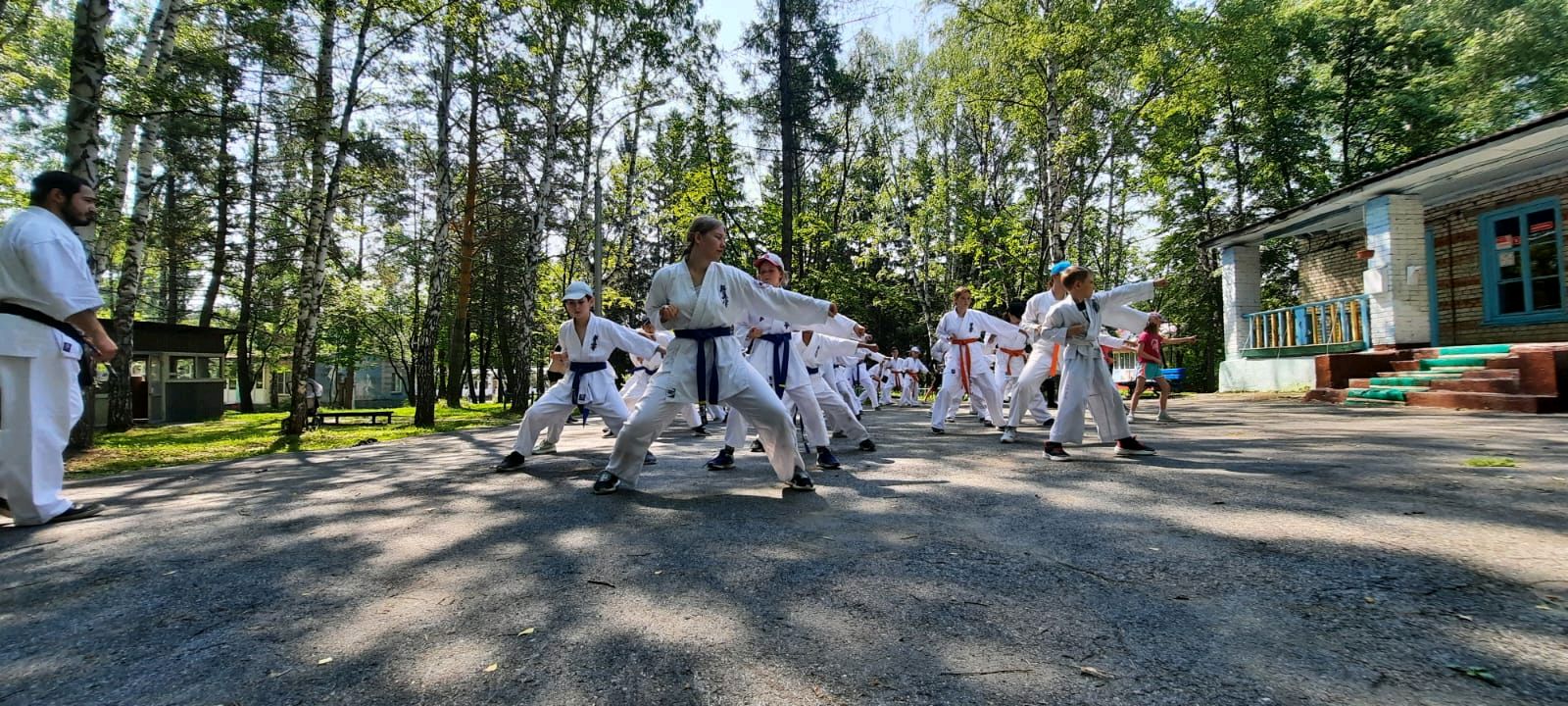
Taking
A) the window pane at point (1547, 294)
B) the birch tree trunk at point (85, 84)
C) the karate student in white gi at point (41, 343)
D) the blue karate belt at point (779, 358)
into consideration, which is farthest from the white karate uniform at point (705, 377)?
the window pane at point (1547, 294)

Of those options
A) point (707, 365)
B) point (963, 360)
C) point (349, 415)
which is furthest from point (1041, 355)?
point (349, 415)

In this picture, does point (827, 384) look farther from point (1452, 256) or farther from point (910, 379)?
point (910, 379)

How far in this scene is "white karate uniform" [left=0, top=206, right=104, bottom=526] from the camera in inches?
159

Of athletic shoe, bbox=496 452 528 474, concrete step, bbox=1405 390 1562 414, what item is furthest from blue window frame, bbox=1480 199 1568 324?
athletic shoe, bbox=496 452 528 474

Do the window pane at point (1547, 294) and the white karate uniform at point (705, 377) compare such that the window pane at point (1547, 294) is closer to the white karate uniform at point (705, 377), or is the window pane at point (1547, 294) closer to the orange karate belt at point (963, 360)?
the orange karate belt at point (963, 360)

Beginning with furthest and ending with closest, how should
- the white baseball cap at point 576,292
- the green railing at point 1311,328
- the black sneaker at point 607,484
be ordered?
the green railing at point 1311,328
the white baseball cap at point 576,292
the black sneaker at point 607,484

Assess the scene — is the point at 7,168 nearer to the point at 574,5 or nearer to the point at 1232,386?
the point at 574,5

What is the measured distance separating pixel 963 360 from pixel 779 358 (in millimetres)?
3979

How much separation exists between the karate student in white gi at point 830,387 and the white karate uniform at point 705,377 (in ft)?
6.33

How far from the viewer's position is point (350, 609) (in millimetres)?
2541

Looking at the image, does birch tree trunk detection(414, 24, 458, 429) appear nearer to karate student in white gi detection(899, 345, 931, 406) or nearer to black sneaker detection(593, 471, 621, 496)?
black sneaker detection(593, 471, 621, 496)

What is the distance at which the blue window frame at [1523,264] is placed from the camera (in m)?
11.6

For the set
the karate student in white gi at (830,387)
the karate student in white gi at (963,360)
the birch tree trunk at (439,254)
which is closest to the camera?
the karate student in white gi at (830,387)

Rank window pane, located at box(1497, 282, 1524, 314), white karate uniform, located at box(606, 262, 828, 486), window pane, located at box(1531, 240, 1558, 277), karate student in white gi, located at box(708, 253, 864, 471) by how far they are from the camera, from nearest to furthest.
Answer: white karate uniform, located at box(606, 262, 828, 486)
karate student in white gi, located at box(708, 253, 864, 471)
window pane, located at box(1531, 240, 1558, 277)
window pane, located at box(1497, 282, 1524, 314)
